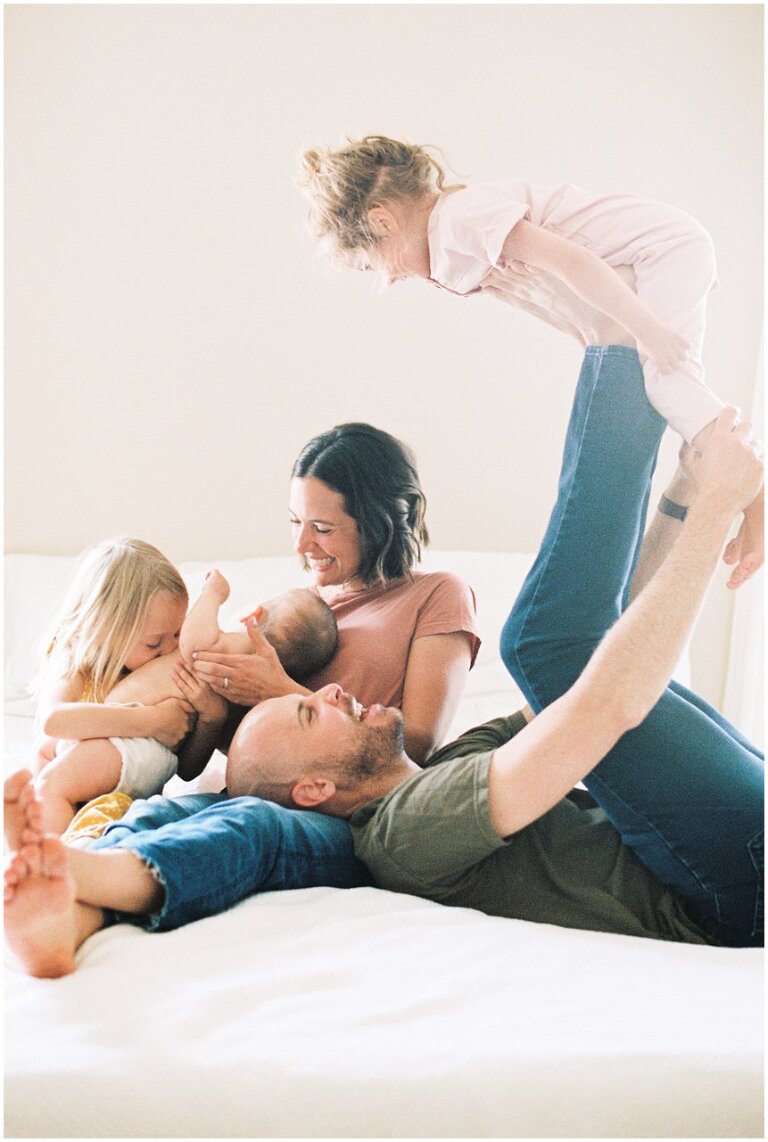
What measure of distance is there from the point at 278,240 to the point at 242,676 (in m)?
1.74

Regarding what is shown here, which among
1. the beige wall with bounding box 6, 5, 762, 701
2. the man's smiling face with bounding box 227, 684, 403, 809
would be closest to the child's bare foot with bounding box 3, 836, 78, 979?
the man's smiling face with bounding box 227, 684, 403, 809

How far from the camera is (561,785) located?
1061 mm

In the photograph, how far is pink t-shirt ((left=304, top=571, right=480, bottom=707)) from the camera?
166cm

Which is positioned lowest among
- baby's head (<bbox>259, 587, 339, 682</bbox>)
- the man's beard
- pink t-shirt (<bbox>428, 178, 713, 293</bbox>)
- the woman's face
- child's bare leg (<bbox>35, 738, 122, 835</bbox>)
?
child's bare leg (<bbox>35, 738, 122, 835</bbox>)

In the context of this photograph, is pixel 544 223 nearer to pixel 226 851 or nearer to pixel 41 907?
pixel 226 851

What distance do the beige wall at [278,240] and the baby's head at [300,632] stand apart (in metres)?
1.25

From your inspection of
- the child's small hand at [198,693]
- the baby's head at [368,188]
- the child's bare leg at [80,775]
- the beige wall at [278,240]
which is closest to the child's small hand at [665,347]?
the baby's head at [368,188]

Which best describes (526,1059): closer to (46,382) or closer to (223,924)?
(223,924)

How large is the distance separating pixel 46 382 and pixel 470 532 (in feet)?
4.22

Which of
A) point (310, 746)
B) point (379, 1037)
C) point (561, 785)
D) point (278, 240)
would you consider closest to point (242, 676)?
point (310, 746)

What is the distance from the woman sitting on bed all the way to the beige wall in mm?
1125

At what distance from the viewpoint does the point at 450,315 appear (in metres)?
2.86

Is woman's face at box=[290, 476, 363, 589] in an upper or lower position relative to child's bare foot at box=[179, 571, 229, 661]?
upper

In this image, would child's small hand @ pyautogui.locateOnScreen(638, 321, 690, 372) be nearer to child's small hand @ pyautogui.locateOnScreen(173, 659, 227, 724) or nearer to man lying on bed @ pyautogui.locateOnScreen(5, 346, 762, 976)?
man lying on bed @ pyautogui.locateOnScreen(5, 346, 762, 976)
